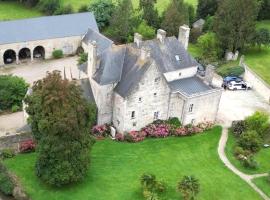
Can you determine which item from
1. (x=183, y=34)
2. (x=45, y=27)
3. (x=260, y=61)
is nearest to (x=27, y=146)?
(x=183, y=34)

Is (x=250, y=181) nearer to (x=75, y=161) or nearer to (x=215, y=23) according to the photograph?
(x=75, y=161)

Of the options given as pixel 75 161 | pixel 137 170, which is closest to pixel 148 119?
pixel 137 170

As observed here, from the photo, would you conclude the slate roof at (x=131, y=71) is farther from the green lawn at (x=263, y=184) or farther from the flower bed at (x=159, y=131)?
the green lawn at (x=263, y=184)

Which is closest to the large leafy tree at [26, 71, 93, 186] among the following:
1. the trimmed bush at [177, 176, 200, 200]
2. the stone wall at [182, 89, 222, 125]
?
the trimmed bush at [177, 176, 200, 200]

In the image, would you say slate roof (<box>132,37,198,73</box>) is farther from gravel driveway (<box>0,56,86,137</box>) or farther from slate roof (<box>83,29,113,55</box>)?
gravel driveway (<box>0,56,86,137</box>)

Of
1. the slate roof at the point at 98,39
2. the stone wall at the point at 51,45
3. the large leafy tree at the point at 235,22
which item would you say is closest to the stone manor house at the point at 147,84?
the slate roof at the point at 98,39

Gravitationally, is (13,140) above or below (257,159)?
above

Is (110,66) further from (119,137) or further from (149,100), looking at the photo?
(119,137)

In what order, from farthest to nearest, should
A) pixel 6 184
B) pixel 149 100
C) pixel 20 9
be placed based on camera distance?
pixel 20 9
pixel 149 100
pixel 6 184
